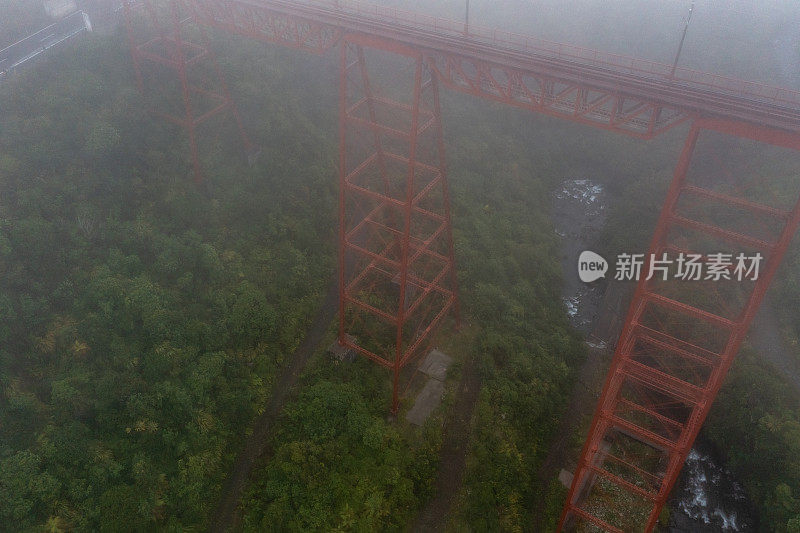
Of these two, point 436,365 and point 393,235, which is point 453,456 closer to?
point 436,365

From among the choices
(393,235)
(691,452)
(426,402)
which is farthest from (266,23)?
(691,452)

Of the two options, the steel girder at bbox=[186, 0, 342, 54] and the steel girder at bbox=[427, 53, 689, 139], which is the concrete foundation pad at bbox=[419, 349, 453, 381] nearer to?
the steel girder at bbox=[427, 53, 689, 139]

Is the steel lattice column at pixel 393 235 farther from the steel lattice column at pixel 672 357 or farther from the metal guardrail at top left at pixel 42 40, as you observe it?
the metal guardrail at top left at pixel 42 40

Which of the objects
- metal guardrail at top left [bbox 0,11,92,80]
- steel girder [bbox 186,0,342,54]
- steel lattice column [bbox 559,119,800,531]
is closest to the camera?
steel lattice column [bbox 559,119,800,531]

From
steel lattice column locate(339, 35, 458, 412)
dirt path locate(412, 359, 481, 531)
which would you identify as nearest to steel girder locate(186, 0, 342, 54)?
steel lattice column locate(339, 35, 458, 412)

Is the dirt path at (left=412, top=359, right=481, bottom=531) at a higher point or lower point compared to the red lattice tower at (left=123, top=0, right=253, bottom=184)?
lower

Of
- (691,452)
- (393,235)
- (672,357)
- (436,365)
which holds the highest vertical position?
(393,235)

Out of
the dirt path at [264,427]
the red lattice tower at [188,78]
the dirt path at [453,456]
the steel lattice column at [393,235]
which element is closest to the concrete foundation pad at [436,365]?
the steel lattice column at [393,235]
